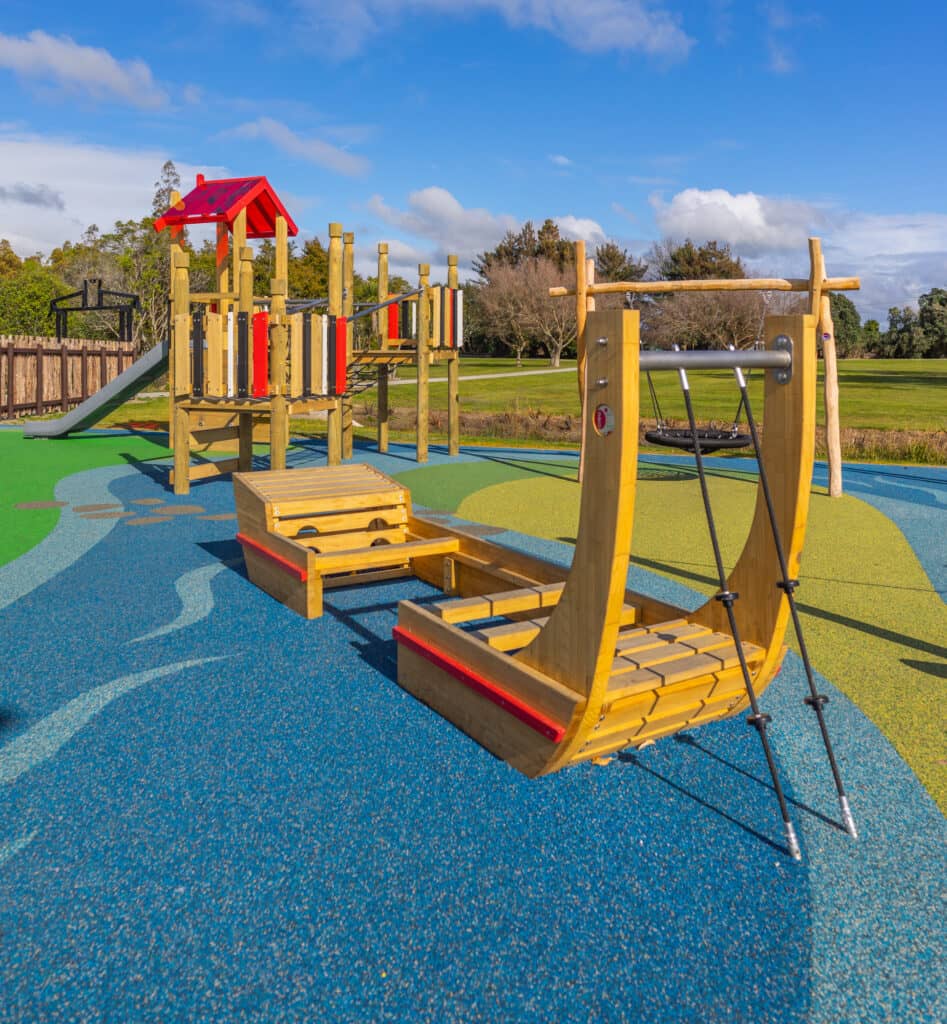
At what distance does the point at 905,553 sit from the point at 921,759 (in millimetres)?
5179

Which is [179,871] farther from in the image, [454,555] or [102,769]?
[454,555]

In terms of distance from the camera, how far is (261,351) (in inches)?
424

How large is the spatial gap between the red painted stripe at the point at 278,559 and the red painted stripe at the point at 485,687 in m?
1.48

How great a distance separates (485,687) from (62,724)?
215 centimetres

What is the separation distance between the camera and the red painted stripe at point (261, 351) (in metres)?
10.7

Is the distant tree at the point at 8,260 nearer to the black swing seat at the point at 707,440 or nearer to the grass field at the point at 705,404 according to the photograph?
the grass field at the point at 705,404

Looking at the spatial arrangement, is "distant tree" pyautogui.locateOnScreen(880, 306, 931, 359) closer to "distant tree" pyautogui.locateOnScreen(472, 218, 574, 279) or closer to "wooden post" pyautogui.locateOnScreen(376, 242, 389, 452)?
"distant tree" pyautogui.locateOnScreen(472, 218, 574, 279)

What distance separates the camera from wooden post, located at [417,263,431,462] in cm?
1523

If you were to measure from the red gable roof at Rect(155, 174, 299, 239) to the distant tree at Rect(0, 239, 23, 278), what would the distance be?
5724 centimetres

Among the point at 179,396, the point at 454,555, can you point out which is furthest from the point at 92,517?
the point at 454,555

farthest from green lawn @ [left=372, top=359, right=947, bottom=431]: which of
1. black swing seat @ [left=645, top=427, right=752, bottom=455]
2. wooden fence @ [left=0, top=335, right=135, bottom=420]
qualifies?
black swing seat @ [left=645, top=427, right=752, bottom=455]

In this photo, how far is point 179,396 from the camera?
11.3 meters

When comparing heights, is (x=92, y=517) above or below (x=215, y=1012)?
above

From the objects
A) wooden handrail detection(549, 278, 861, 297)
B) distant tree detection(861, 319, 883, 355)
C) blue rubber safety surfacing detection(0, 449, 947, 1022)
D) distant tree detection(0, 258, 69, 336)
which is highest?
distant tree detection(861, 319, 883, 355)
